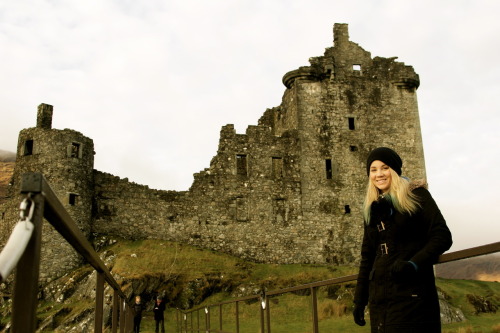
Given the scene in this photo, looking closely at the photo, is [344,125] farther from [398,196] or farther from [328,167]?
[398,196]

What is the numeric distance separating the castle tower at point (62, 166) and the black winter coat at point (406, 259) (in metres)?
22.2

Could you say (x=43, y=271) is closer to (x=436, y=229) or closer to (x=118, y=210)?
(x=118, y=210)

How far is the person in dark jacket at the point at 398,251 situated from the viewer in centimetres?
402

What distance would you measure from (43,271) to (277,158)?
13.7 meters

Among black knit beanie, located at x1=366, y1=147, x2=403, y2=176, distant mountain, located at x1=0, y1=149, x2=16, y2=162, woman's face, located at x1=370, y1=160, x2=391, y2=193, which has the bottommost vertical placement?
woman's face, located at x1=370, y1=160, x2=391, y2=193

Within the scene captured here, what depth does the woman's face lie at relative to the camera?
15.4ft

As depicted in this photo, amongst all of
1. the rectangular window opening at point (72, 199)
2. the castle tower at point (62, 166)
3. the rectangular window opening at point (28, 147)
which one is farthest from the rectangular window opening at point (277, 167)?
the rectangular window opening at point (28, 147)

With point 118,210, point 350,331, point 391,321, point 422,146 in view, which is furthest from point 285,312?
point 422,146

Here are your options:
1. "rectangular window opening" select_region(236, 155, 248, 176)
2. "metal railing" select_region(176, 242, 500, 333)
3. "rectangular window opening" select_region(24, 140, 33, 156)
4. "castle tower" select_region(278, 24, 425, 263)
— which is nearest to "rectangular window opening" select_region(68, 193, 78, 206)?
"rectangular window opening" select_region(24, 140, 33, 156)

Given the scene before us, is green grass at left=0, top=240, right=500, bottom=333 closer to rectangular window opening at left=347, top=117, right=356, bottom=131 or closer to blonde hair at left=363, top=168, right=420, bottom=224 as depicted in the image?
blonde hair at left=363, top=168, right=420, bottom=224

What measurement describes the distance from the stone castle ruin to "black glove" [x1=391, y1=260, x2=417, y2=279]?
2252cm

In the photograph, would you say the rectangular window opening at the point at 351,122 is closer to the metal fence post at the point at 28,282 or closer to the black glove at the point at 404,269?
the black glove at the point at 404,269

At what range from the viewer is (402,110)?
108 ft

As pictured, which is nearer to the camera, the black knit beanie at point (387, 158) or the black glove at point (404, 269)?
the black glove at point (404, 269)
